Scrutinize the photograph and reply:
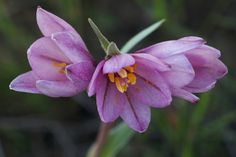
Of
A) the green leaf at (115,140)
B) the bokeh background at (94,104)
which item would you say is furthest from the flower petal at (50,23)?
the bokeh background at (94,104)

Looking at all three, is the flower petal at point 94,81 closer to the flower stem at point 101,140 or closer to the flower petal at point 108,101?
the flower petal at point 108,101

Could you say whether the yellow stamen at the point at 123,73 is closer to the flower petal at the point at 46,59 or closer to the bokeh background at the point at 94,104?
the flower petal at the point at 46,59

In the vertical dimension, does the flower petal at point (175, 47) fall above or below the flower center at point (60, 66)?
below

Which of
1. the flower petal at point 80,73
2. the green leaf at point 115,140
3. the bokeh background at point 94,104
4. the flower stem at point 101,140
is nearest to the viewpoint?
the flower petal at point 80,73

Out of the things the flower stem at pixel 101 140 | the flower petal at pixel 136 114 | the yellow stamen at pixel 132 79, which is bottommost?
the flower stem at pixel 101 140

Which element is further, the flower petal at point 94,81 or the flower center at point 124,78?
the flower center at point 124,78

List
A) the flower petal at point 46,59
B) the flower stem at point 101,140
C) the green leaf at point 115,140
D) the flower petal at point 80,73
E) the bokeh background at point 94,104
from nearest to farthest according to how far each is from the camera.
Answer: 1. the flower petal at point 80,73
2. the flower petal at point 46,59
3. the flower stem at point 101,140
4. the green leaf at point 115,140
5. the bokeh background at point 94,104

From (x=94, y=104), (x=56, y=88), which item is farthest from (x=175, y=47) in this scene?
(x=94, y=104)

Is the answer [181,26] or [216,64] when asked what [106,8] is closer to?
[181,26]
